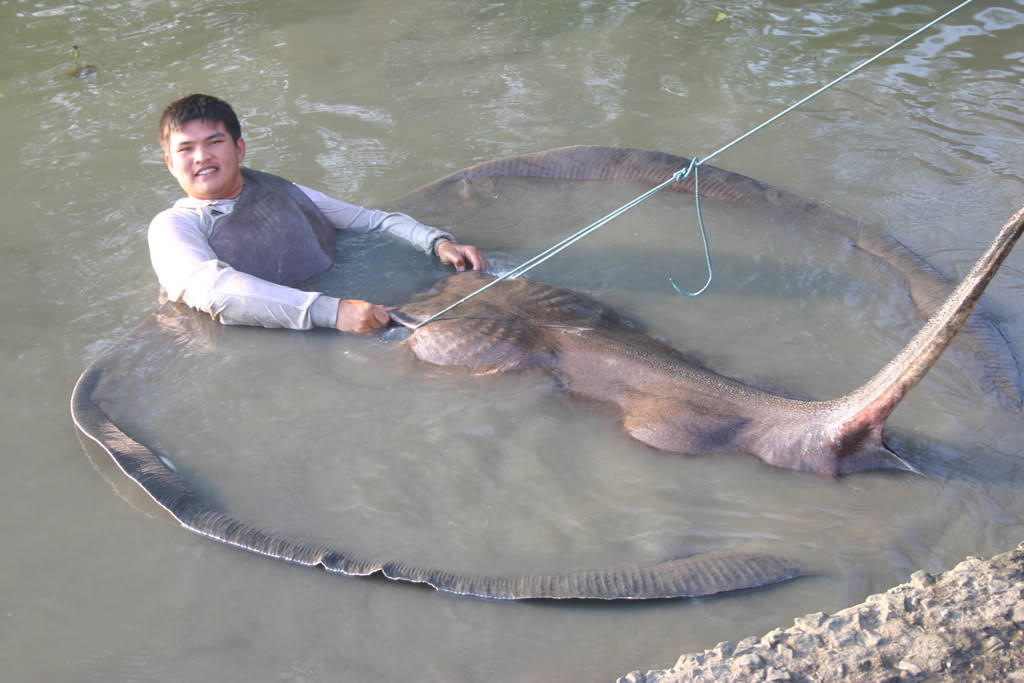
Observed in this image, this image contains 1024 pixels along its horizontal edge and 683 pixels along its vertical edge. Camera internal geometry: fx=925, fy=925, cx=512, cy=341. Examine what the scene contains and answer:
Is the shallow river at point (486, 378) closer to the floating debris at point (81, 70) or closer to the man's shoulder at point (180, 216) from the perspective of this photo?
the floating debris at point (81, 70)

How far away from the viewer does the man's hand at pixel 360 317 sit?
401cm

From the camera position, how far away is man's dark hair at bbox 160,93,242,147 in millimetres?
4211

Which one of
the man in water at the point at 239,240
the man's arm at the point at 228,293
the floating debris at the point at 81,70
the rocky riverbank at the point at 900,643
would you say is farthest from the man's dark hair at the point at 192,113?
the floating debris at the point at 81,70

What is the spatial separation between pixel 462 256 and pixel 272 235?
0.90 m

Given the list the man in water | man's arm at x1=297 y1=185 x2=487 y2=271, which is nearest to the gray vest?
the man in water

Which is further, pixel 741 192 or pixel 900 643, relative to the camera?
pixel 741 192

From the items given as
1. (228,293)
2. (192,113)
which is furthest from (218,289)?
(192,113)

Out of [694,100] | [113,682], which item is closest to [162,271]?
[113,682]

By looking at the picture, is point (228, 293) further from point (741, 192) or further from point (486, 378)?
point (741, 192)

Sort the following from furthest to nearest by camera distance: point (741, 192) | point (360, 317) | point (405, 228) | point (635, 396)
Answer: point (741, 192) → point (405, 228) → point (360, 317) → point (635, 396)

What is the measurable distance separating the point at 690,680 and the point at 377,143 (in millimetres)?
4674

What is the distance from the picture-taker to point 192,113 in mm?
4219

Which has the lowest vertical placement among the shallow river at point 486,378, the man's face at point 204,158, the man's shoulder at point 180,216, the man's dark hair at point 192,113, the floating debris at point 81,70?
the shallow river at point 486,378

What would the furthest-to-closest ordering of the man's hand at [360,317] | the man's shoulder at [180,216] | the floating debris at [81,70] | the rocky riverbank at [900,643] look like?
the floating debris at [81,70] → the man's shoulder at [180,216] → the man's hand at [360,317] → the rocky riverbank at [900,643]
